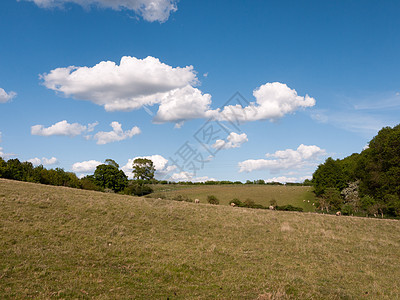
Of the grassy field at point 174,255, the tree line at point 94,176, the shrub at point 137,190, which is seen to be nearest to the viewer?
the grassy field at point 174,255

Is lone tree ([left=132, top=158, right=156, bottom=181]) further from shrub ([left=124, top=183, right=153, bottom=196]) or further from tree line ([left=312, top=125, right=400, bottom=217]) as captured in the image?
tree line ([left=312, top=125, right=400, bottom=217])

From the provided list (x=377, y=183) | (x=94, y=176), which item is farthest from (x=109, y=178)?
(x=377, y=183)

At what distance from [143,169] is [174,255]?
84353 mm

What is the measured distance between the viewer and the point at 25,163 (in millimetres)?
74000

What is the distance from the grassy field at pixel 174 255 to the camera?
38.2ft

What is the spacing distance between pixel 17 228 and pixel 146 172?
8337 centimetres

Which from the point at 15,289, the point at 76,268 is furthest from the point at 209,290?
the point at 15,289

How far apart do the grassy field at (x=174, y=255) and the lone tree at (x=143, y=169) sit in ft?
223

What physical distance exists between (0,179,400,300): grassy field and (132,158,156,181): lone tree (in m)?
67.9

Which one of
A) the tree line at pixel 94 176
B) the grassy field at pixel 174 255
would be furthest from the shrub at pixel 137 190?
the grassy field at pixel 174 255

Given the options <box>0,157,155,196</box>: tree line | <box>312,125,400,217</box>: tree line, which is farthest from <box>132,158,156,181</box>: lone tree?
<box>312,125,400,217</box>: tree line

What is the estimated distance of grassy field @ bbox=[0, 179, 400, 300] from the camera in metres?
11.6

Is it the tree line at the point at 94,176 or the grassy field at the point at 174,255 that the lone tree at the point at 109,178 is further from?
the grassy field at the point at 174,255

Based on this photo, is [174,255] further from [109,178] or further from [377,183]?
[109,178]
